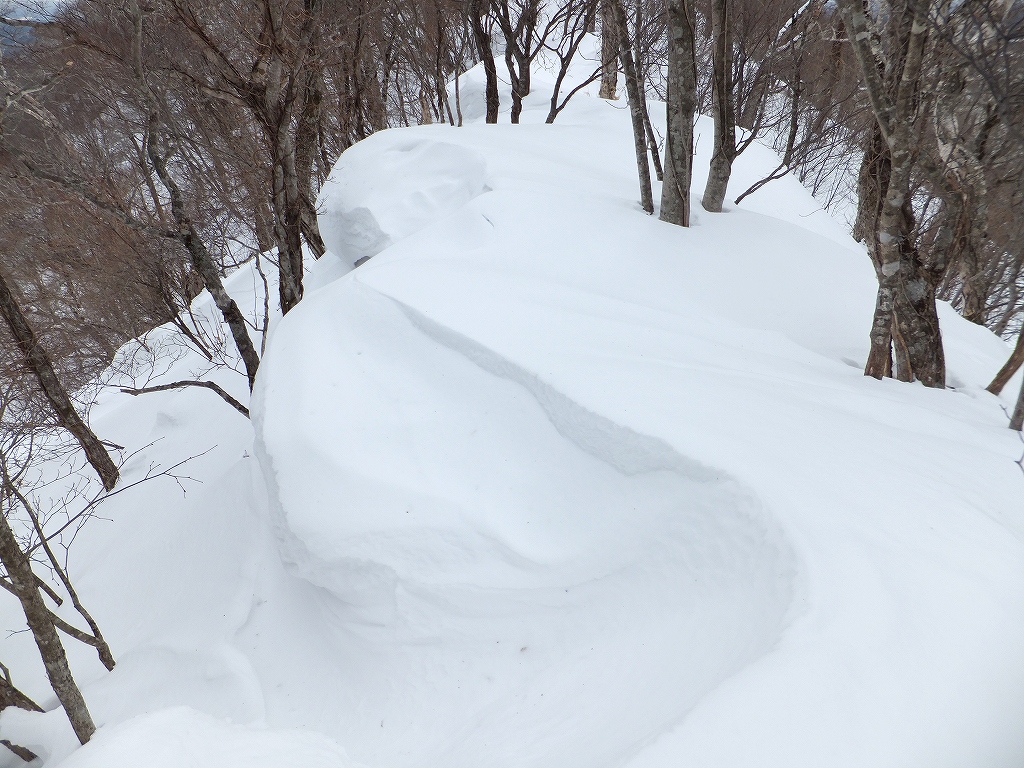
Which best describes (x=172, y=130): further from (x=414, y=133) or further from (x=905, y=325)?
(x=905, y=325)

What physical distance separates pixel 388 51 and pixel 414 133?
6.39 m

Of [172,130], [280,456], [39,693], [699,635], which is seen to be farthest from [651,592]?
[172,130]

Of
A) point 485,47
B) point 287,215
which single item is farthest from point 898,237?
point 485,47

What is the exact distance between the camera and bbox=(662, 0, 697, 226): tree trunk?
5.41m

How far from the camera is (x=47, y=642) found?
328cm

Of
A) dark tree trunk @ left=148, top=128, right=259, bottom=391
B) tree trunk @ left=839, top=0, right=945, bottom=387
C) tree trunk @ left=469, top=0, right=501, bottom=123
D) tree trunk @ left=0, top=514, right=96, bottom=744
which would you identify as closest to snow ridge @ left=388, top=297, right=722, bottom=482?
tree trunk @ left=839, top=0, right=945, bottom=387

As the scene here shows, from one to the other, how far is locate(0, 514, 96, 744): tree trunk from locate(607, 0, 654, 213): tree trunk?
5510mm

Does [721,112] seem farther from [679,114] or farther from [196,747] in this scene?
[196,747]

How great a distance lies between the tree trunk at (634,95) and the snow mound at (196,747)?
17.1 feet

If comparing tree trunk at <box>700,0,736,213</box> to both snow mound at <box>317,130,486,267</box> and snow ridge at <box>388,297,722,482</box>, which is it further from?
snow ridge at <box>388,297,722,482</box>

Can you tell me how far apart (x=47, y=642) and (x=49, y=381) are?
4.51m

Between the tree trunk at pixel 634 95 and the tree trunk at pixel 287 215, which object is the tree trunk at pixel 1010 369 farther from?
the tree trunk at pixel 287 215

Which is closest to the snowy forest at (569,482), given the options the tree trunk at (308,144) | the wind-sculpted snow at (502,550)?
the wind-sculpted snow at (502,550)

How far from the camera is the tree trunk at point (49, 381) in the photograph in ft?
20.4
